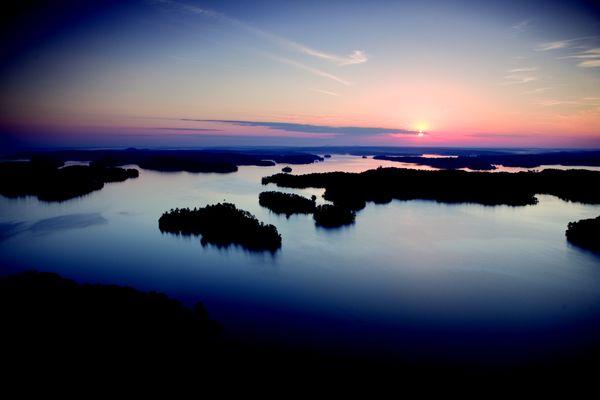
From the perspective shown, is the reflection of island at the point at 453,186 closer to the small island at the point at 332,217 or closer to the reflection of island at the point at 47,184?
the small island at the point at 332,217

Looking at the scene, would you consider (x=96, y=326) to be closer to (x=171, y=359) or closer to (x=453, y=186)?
(x=171, y=359)

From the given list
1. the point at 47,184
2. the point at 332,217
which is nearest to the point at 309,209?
the point at 332,217

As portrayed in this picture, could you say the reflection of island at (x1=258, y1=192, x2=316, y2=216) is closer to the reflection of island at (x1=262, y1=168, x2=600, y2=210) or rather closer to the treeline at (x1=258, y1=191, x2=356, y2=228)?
the treeline at (x1=258, y1=191, x2=356, y2=228)

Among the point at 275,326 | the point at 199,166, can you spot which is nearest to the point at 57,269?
the point at 275,326

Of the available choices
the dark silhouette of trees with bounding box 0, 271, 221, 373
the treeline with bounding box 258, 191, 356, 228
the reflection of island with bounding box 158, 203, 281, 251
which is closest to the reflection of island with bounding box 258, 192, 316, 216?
the treeline with bounding box 258, 191, 356, 228

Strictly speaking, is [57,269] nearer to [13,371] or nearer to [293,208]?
[13,371]

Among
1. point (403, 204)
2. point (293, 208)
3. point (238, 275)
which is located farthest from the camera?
point (403, 204)
